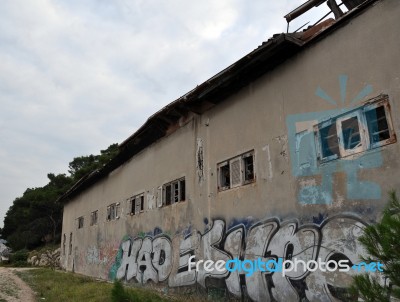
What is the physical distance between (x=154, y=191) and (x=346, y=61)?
7.13 metres

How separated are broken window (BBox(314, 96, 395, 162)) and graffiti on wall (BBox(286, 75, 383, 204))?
0.02 metres

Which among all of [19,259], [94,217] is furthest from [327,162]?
[19,259]

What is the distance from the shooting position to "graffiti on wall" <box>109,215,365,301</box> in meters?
5.21

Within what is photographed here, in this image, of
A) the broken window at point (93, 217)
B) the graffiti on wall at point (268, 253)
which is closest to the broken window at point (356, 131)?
the graffiti on wall at point (268, 253)

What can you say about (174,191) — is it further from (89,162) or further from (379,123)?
(89,162)

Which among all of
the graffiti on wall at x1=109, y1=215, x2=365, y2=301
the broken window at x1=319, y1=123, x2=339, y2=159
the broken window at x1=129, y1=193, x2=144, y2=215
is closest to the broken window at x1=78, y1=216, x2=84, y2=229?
the broken window at x1=129, y1=193, x2=144, y2=215

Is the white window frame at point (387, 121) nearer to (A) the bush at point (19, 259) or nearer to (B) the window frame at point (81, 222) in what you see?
(B) the window frame at point (81, 222)

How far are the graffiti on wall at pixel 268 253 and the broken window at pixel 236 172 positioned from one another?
2.99 ft

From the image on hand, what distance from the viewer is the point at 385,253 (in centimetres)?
262

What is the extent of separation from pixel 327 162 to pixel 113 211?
1061 cm

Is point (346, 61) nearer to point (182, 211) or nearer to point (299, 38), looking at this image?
point (299, 38)

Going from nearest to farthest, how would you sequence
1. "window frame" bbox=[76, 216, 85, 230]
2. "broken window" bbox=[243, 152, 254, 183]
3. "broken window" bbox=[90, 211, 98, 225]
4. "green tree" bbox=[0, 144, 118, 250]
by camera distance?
"broken window" bbox=[243, 152, 254, 183]
"broken window" bbox=[90, 211, 98, 225]
"window frame" bbox=[76, 216, 85, 230]
"green tree" bbox=[0, 144, 118, 250]

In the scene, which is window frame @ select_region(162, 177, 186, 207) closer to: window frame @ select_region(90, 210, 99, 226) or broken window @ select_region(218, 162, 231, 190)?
broken window @ select_region(218, 162, 231, 190)

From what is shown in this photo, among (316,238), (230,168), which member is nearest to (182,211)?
(230,168)
